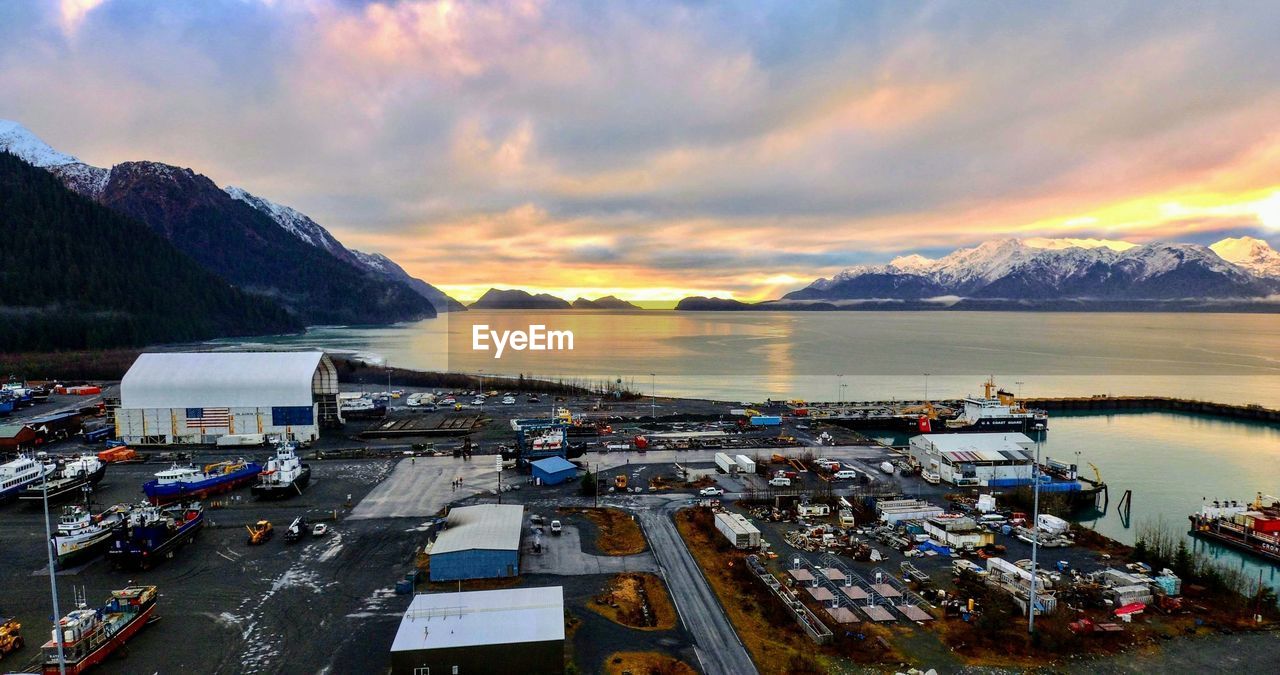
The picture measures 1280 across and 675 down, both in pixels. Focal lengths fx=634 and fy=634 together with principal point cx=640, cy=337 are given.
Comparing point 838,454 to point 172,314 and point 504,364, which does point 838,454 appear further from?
point 172,314

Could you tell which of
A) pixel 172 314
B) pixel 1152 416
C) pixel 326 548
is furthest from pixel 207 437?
pixel 172 314

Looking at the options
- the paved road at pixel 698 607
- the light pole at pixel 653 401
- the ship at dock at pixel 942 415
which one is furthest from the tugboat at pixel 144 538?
the ship at dock at pixel 942 415

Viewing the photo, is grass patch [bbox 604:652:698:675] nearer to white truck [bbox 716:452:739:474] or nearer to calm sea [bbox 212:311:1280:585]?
white truck [bbox 716:452:739:474]

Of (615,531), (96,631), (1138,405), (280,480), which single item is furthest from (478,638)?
(1138,405)

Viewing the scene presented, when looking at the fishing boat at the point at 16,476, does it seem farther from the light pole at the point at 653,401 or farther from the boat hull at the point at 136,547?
the light pole at the point at 653,401

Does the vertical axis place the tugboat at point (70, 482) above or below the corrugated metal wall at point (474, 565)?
above
